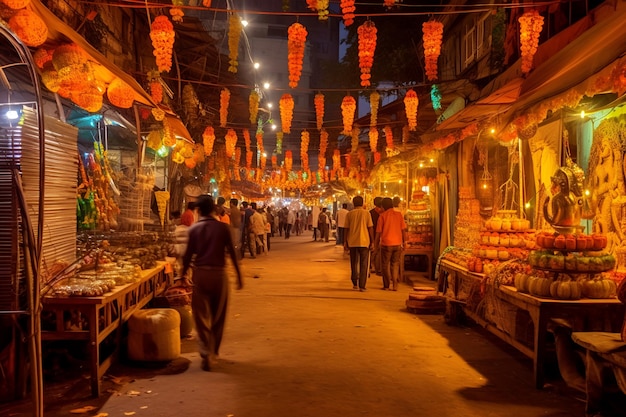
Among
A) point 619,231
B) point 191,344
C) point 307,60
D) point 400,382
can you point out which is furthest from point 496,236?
point 307,60

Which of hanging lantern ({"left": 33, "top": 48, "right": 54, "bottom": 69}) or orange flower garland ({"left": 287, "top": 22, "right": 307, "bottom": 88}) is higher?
orange flower garland ({"left": 287, "top": 22, "right": 307, "bottom": 88})

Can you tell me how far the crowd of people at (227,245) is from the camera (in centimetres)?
649

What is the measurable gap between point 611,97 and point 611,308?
290 cm

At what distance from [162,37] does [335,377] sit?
25.1 feet

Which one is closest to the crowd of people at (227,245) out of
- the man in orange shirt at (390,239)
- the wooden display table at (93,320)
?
the man in orange shirt at (390,239)

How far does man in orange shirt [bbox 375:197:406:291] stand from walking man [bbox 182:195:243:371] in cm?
685

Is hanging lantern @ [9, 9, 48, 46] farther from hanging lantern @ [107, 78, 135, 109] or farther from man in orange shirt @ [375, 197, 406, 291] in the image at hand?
man in orange shirt @ [375, 197, 406, 291]

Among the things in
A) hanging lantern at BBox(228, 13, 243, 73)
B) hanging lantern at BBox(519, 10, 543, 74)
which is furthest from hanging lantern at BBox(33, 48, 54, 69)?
hanging lantern at BBox(519, 10, 543, 74)

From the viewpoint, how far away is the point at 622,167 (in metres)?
7.02

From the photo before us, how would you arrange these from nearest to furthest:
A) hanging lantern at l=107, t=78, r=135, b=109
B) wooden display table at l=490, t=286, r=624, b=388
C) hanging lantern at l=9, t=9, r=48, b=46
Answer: hanging lantern at l=9, t=9, r=48, b=46, wooden display table at l=490, t=286, r=624, b=388, hanging lantern at l=107, t=78, r=135, b=109

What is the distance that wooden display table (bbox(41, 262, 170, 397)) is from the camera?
5.34 m

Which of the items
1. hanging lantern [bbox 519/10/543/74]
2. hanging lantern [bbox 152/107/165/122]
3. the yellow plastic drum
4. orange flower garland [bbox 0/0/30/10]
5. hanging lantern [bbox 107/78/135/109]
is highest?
hanging lantern [bbox 519/10/543/74]

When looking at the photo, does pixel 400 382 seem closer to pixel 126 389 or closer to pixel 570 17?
pixel 126 389

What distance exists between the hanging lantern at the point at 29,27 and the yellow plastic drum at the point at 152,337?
3.32 metres
